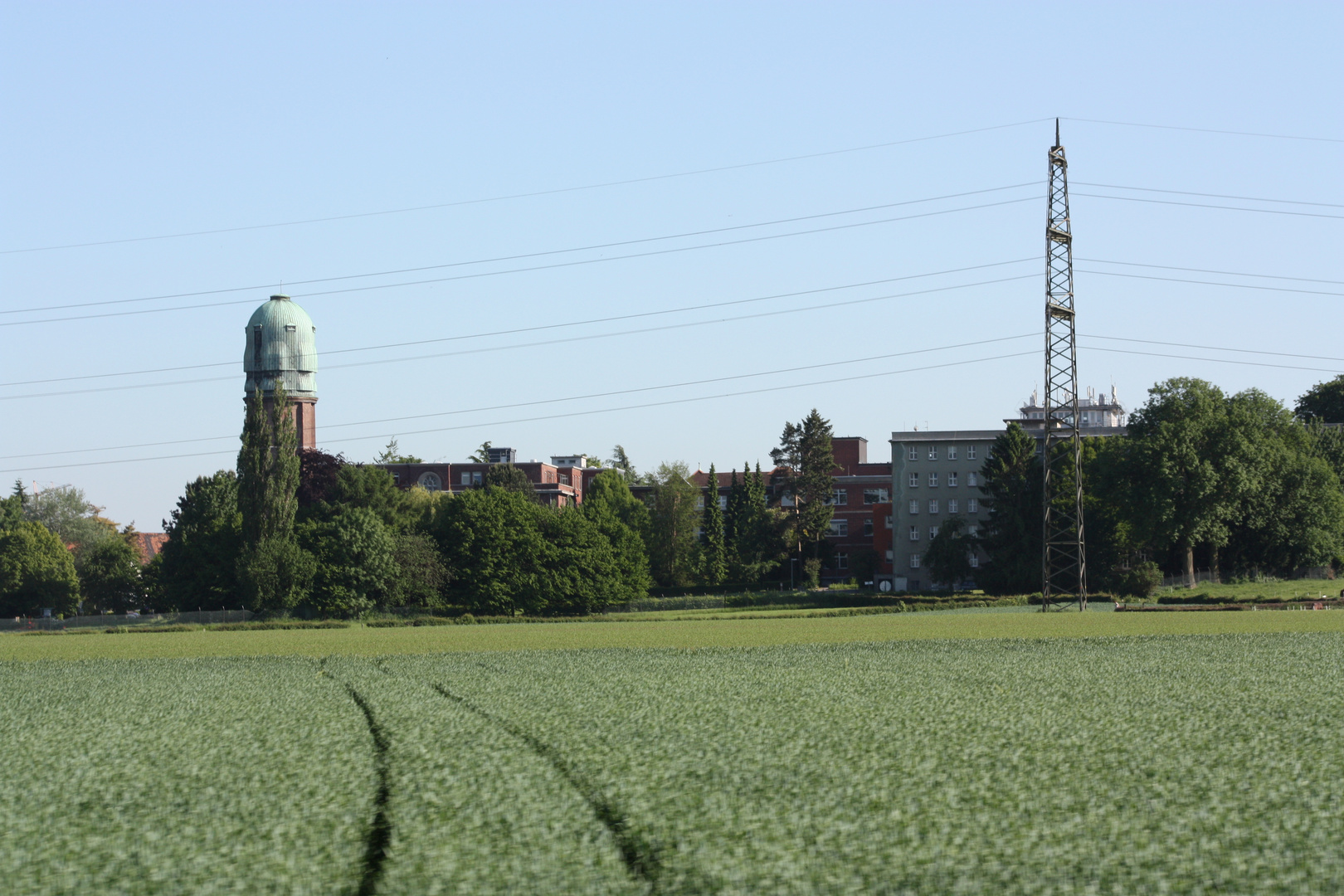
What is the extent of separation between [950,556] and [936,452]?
2319 cm

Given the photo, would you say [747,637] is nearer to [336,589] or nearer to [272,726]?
[272,726]

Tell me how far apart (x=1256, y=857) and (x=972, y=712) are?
271 inches

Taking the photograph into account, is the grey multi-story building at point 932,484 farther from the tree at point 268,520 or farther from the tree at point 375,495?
the tree at point 268,520

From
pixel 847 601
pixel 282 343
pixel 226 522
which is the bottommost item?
pixel 847 601

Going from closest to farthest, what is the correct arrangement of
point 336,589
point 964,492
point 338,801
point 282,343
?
point 338,801 → point 336,589 → point 964,492 → point 282,343

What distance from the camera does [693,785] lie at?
36.4 feet

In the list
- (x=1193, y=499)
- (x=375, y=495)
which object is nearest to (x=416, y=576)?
(x=375, y=495)

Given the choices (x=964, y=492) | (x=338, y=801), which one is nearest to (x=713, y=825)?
(x=338, y=801)

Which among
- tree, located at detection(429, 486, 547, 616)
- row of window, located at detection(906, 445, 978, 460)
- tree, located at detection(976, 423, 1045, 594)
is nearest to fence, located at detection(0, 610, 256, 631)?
tree, located at detection(429, 486, 547, 616)

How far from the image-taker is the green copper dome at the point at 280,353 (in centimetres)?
13912

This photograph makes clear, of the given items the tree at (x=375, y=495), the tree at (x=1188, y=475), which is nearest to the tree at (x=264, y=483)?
the tree at (x=375, y=495)

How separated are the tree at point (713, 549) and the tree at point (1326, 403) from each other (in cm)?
5781

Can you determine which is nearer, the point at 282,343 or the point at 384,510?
the point at 384,510

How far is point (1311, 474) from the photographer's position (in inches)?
3430
